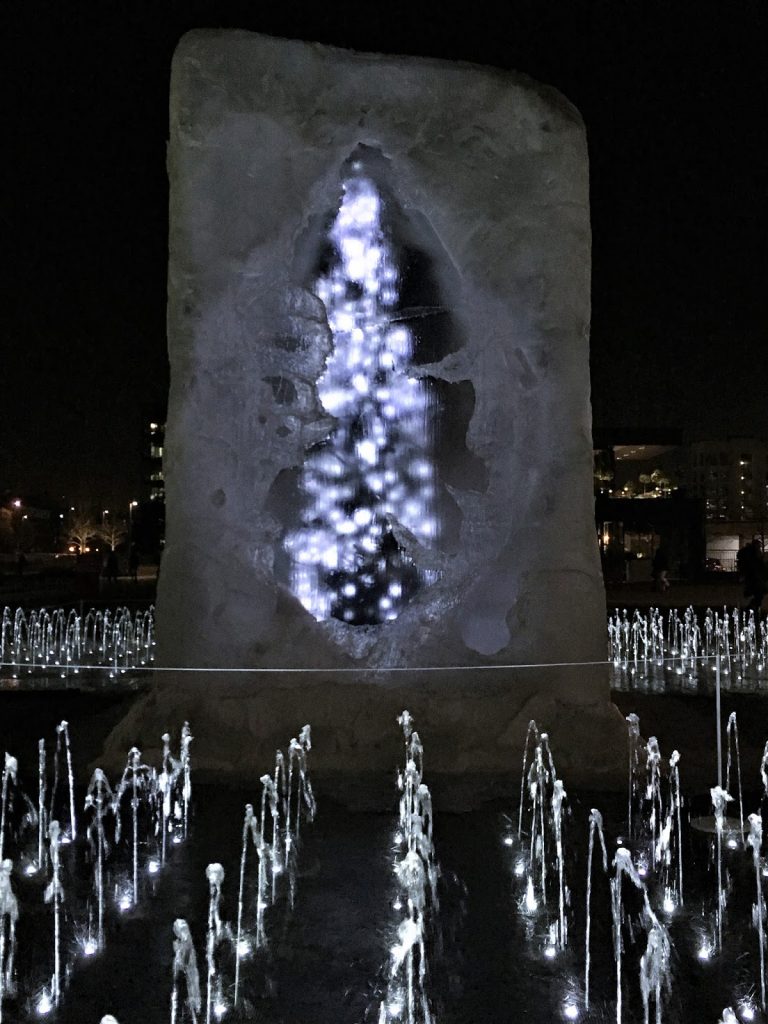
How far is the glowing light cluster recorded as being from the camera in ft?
22.7

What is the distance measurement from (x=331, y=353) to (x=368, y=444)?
0.75m

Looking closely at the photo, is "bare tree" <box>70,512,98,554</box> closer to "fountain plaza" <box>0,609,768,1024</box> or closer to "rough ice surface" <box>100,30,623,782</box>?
"rough ice surface" <box>100,30,623,782</box>

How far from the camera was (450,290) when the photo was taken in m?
6.84

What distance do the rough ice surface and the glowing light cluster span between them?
0.26 meters

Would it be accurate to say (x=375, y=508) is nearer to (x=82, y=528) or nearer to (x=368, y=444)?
(x=368, y=444)

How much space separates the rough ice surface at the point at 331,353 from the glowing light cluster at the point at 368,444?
257 millimetres

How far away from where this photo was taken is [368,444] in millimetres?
7027

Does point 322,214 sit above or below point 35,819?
above

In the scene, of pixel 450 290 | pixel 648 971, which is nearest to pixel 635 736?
pixel 648 971

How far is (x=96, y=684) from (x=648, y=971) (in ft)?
23.3

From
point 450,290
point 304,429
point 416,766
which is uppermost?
point 450,290

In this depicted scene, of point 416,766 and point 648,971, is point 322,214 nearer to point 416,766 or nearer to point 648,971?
point 416,766

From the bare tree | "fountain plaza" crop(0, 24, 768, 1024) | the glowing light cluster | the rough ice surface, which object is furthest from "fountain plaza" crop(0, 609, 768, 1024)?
the bare tree

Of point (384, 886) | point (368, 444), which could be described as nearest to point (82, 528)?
point (368, 444)
